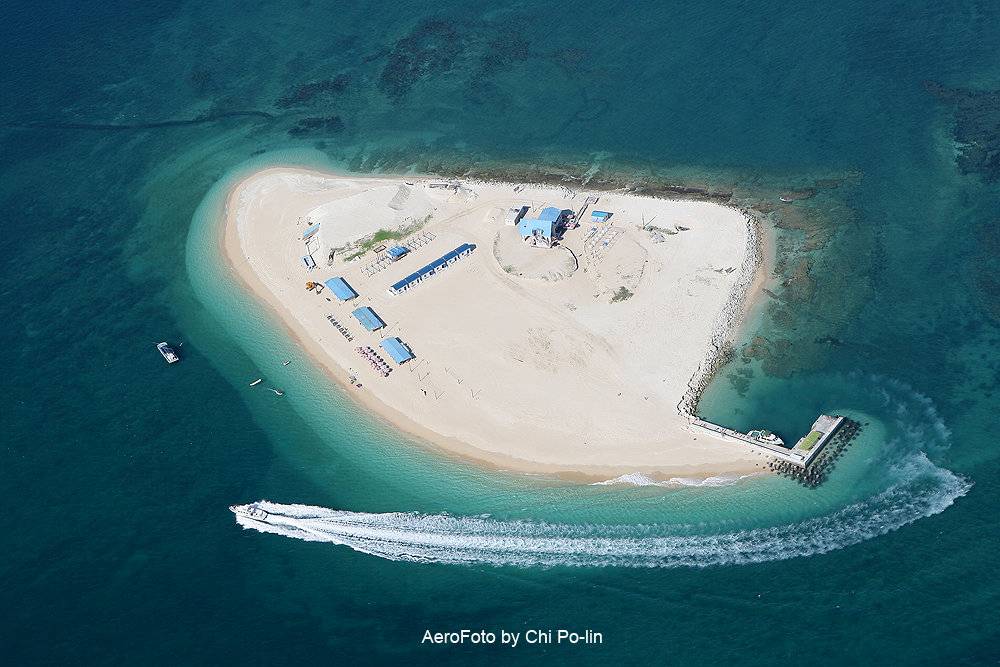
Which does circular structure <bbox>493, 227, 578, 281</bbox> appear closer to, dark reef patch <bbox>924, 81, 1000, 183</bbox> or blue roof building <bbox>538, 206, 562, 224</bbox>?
blue roof building <bbox>538, 206, 562, 224</bbox>

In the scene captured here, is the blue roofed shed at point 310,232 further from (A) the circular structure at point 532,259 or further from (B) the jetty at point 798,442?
(B) the jetty at point 798,442

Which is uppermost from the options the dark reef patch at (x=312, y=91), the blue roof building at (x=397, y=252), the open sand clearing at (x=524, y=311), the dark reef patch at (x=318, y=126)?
the dark reef patch at (x=312, y=91)

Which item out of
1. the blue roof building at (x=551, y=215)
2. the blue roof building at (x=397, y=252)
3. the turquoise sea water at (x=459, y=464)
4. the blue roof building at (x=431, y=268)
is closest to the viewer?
the turquoise sea water at (x=459, y=464)

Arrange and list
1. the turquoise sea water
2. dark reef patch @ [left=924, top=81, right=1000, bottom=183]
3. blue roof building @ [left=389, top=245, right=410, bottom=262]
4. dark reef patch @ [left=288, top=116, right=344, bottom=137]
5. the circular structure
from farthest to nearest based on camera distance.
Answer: dark reef patch @ [left=288, top=116, right=344, bottom=137] → dark reef patch @ [left=924, top=81, right=1000, bottom=183] → blue roof building @ [left=389, top=245, right=410, bottom=262] → the circular structure → the turquoise sea water

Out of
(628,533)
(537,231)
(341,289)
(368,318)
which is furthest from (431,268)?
(628,533)

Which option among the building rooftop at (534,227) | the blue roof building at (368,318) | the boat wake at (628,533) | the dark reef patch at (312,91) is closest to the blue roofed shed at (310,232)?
the blue roof building at (368,318)

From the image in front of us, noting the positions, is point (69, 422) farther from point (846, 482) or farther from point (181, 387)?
point (846, 482)

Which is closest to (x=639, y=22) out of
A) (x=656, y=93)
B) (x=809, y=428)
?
(x=656, y=93)

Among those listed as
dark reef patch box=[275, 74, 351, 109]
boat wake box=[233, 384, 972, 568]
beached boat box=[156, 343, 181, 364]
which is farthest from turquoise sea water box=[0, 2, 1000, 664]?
beached boat box=[156, 343, 181, 364]
